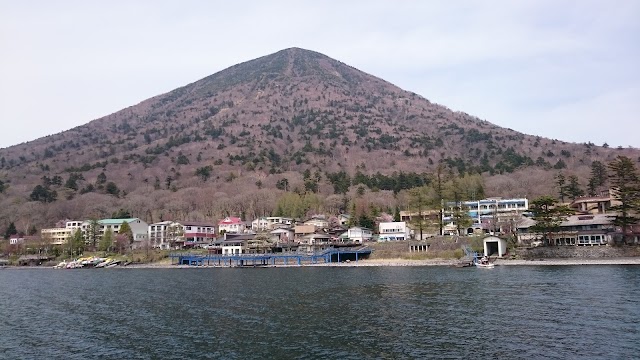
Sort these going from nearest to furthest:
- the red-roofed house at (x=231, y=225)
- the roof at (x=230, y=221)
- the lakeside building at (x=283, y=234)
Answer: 1. the lakeside building at (x=283, y=234)
2. the red-roofed house at (x=231, y=225)
3. the roof at (x=230, y=221)

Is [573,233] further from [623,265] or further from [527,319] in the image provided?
[527,319]

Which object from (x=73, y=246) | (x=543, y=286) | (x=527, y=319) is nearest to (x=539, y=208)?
(x=543, y=286)

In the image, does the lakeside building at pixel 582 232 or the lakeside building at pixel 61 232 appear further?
the lakeside building at pixel 61 232

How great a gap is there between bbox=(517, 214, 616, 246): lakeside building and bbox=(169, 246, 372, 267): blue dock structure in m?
29.0

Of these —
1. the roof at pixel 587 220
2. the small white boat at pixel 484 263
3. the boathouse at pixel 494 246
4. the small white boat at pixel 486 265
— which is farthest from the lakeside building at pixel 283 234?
the roof at pixel 587 220

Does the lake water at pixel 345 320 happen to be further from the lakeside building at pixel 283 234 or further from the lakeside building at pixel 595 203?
the lakeside building at pixel 283 234

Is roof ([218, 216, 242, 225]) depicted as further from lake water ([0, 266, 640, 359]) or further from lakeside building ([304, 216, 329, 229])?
lake water ([0, 266, 640, 359])

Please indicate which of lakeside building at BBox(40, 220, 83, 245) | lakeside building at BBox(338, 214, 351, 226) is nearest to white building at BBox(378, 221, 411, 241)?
lakeside building at BBox(338, 214, 351, 226)

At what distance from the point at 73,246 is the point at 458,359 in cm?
10554

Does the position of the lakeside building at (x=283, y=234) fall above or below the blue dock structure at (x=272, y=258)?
above

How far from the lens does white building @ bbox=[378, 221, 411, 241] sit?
289 ft

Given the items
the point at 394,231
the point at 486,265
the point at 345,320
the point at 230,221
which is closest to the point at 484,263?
the point at 486,265

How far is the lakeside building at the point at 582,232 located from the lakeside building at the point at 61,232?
105939mm

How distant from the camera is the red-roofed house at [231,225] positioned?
114 metres
